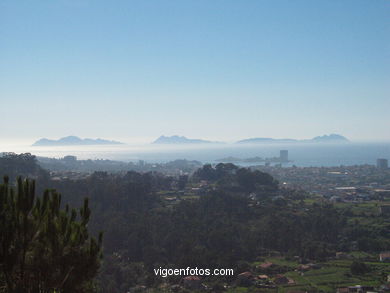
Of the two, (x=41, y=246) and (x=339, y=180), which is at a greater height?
(x=41, y=246)

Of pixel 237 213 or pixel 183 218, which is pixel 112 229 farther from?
pixel 237 213

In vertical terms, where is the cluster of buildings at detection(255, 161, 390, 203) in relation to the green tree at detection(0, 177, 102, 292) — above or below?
below

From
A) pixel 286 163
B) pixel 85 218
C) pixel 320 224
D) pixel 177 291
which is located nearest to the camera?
pixel 85 218

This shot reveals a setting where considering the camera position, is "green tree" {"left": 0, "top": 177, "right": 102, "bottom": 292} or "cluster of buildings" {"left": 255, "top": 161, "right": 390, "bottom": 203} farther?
"cluster of buildings" {"left": 255, "top": 161, "right": 390, "bottom": 203}

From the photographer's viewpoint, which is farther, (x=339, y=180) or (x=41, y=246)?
(x=339, y=180)

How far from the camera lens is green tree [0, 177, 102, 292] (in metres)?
5.25

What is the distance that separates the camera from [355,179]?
5384 centimetres

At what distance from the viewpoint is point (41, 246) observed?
5613 mm

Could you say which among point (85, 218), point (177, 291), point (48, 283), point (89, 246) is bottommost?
point (177, 291)

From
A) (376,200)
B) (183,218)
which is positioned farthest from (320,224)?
(376,200)

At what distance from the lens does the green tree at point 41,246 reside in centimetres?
525

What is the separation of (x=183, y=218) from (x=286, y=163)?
80.0m

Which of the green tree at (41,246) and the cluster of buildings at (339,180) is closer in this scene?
the green tree at (41,246)

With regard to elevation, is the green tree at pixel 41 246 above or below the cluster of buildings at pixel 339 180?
above
